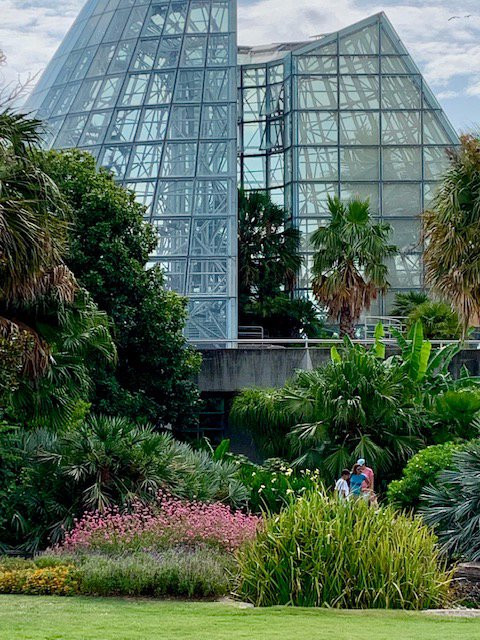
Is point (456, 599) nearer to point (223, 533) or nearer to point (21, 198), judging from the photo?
point (223, 533)

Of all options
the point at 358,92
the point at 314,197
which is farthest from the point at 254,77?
the point at 314,197

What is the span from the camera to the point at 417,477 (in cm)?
1872

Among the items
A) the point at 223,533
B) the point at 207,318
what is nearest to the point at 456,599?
the point at 223,533

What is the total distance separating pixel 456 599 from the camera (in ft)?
41.8

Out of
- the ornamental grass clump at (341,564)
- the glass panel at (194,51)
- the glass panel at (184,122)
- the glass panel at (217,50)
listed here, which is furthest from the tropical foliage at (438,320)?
the ornamental grass clump at (341,564)

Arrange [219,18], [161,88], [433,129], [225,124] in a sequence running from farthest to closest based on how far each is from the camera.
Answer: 1. [433,129]
2. [219,18]
3. [161,88]
4. [225,124]

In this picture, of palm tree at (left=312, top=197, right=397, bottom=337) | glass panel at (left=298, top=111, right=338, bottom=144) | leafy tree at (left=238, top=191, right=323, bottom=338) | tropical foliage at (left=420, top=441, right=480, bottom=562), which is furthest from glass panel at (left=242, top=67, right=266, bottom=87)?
tropical foliage at (left=420, top=441, right=480, bottom=562)

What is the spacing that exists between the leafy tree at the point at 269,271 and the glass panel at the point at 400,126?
6.18 meters

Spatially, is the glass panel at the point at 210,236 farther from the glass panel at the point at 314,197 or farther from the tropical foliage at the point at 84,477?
the tropical foliage at the point at 84,477

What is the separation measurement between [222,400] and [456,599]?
19986 millimetres

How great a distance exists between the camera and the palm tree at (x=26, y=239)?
51.5 ft

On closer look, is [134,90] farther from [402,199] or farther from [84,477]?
[84,477]

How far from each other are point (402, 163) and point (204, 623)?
43886 mm

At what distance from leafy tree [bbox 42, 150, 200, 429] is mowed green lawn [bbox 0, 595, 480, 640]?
14.2 metres
